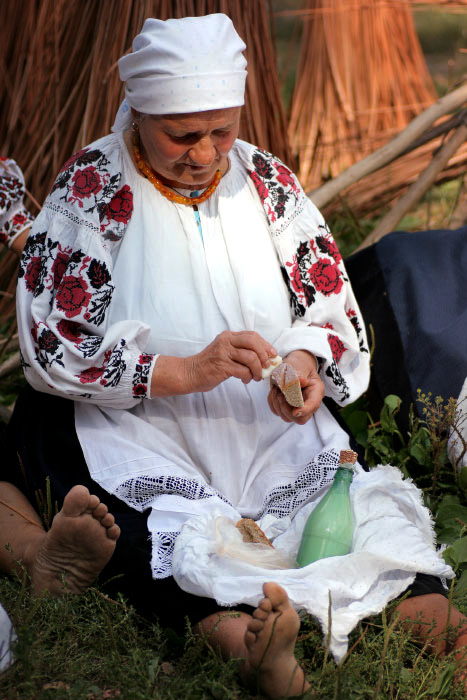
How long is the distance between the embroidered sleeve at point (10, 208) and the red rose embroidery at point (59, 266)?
467 millimetres

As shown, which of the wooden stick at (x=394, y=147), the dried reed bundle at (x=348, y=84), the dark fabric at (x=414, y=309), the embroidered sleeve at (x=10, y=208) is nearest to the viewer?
the embroidered sleeve at (x=10, y=208)

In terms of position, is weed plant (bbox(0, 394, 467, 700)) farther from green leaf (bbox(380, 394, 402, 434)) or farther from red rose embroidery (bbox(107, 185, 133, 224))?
red rose embroidery (bbox(107, 185, 133, 224))

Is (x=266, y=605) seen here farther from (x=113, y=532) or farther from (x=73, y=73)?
(x=73, y=73)

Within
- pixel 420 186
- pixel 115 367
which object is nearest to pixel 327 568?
pixel 115 367

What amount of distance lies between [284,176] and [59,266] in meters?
0.69

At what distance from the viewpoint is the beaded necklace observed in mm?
2445

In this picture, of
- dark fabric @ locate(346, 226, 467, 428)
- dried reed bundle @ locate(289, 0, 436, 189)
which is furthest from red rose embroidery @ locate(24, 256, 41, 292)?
dried reed bundle @ locate(289, 0, 436, 189)

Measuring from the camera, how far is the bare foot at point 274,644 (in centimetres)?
179

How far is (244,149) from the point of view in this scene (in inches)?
103

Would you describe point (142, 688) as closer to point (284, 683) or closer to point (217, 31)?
point (284, 683)

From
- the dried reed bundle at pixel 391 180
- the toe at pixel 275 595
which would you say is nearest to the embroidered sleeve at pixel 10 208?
the toe at pixel 275 595

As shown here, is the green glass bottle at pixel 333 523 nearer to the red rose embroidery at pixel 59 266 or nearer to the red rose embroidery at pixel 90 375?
the red rose embroidery at pixel 90 375

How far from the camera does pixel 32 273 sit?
2391 millimetres

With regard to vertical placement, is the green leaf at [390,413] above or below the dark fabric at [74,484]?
below
